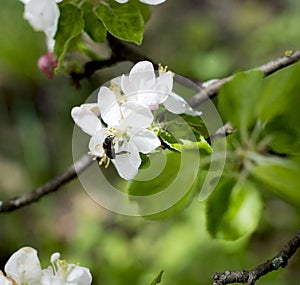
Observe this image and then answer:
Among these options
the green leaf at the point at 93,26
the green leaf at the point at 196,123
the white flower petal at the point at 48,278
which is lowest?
the white flower petal at the point at 48,278

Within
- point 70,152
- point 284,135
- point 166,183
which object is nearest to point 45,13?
point 166,183

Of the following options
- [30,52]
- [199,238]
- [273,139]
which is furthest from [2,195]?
[273,139]

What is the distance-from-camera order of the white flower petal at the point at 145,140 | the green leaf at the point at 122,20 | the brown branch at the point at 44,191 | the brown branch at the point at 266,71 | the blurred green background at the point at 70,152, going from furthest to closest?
the blurred green background at the point at 70,152
the brown branch at the point at 44,191
the brown branch at the point at 266,71
the green leaf at the point at 122,20
the white flower petal at the point at 145,140

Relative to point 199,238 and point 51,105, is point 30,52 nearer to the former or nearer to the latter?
point 51,105

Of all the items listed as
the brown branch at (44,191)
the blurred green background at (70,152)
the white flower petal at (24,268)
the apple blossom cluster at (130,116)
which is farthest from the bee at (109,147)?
the blurred green background at (70,152)

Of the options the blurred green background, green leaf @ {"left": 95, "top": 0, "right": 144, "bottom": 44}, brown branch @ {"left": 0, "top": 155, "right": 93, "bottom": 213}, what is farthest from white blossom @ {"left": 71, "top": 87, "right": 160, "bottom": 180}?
the blurred green background

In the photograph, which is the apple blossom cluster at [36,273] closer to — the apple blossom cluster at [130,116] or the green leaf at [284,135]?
the apple blossom cluster at [130,116]
